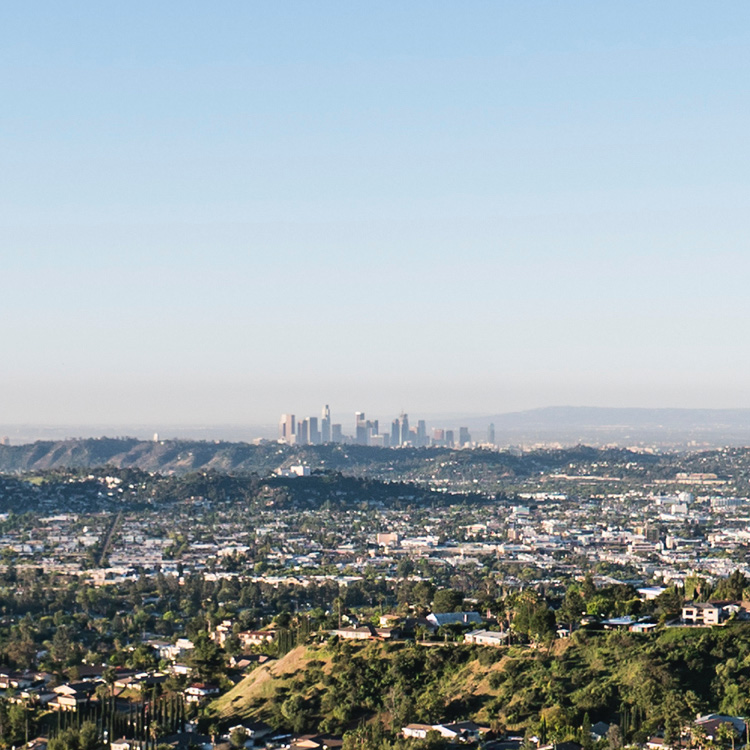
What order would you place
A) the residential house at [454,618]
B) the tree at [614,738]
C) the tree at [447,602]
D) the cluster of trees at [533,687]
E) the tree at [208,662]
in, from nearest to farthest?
the tree at [614,738], the cluster of trees at [533,687], the tree at [208,662], the residential house at [454,618], the tree at [447,602]

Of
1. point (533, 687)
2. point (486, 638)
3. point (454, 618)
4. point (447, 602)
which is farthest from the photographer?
point (447, 602)

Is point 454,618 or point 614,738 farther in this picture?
point 454,618

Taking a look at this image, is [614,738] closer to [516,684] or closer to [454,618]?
[516,684]

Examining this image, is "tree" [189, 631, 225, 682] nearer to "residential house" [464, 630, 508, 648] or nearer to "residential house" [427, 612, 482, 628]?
"residential house" [427, 612, 482, 628]

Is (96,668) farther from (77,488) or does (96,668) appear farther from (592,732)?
(77,488)

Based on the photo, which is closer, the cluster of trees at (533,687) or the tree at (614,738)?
the tree at (614,738)

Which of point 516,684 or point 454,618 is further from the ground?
point 454,618

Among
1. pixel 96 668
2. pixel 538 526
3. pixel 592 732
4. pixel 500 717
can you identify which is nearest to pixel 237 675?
pixel 96 668

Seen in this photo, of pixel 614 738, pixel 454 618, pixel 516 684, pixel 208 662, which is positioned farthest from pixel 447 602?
pixel 614 738

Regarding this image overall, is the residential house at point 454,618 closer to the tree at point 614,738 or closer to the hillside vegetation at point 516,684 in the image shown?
the hillside vegetation at point 516,684

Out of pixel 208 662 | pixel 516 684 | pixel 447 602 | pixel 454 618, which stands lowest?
pixel 208 662

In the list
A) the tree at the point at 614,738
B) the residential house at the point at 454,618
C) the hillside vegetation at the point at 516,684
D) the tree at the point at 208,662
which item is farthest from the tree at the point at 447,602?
the tree at the point at 614,738
